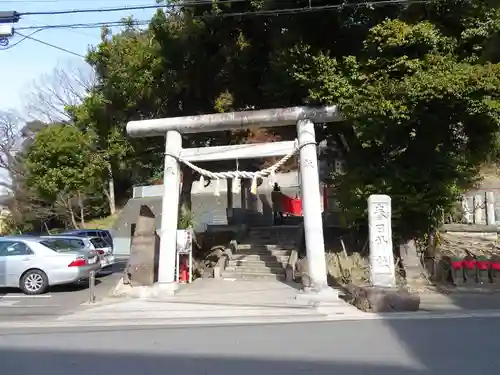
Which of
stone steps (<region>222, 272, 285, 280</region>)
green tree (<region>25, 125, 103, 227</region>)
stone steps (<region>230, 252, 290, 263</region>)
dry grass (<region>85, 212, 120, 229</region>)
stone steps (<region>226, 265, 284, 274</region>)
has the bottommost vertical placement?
stone steps (<region>222, 272, 285, 280</region>)

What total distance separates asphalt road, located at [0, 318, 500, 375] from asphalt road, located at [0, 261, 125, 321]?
9.31 feet

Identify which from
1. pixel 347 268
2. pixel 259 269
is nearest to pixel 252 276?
pixel 259 269

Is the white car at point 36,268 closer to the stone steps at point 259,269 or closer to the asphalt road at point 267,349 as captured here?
the stone steps at point 259,269

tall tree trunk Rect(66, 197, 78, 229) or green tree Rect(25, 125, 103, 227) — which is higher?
Result: green tree Rect(25, 125, 103, 227)

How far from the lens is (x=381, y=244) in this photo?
12492 millimetres

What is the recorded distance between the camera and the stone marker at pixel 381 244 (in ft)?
40.0

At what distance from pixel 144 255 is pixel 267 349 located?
9.90 m

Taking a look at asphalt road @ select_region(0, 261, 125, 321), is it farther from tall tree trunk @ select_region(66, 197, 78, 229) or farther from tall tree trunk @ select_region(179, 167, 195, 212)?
tall tree trunk @ select_region(66, 197, 78, 229)

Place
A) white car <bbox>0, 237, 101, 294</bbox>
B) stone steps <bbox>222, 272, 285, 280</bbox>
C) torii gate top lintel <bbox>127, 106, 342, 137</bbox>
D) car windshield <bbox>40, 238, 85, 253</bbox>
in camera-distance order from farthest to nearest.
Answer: stone steps <bbox>222, 272, 285, 280</bbox> → car windshield <bbox>40, 238, 85, 253</bbox> → white car <bbox>0, 237, 101, 294</bbox> → torii gate top lintel <bbox>127, 106, 342, 137</bbox>

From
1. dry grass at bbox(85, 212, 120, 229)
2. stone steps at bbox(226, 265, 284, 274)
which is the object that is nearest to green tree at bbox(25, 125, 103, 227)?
stone steps at bbox(226, 265, 284, 274)

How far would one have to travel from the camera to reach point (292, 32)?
578 inches

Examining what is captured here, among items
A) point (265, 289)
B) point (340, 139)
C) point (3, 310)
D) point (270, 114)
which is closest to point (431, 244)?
point (340, 139)

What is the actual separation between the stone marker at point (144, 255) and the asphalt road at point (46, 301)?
0.93 m

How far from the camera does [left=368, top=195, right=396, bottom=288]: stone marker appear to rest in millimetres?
12195
